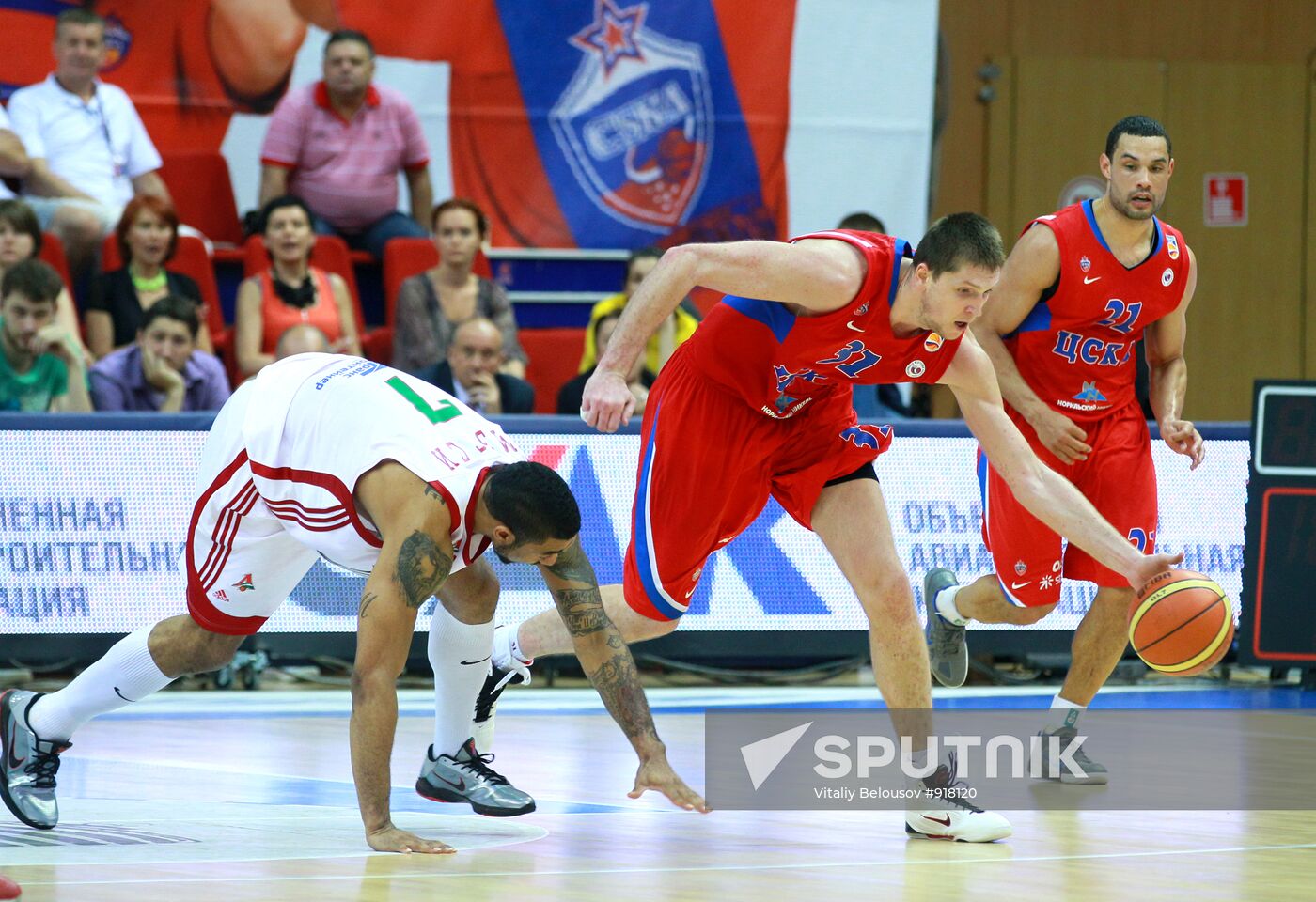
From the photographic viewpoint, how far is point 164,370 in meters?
A: 9.41

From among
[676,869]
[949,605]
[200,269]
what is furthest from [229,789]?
[200,269]

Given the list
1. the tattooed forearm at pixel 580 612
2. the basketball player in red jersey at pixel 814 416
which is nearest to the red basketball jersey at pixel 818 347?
the basketball player in red jersey at pixel 814 416

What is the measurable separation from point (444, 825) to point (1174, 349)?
315 centimetres

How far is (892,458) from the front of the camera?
9430 millimetres

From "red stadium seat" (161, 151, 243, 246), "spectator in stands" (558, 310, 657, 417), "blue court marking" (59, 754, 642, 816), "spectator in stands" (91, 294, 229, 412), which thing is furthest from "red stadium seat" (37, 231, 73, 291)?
"blue court marking" (59, 754, 642, 816)

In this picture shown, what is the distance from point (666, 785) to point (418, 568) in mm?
788

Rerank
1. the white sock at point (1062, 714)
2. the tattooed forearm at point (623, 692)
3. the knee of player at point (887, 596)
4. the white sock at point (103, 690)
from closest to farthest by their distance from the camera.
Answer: the tattooed forearm at point (623, 692), the white sock at point (103, 690), the knee of player at point (887, 596), the white sock at point (1062, 714)

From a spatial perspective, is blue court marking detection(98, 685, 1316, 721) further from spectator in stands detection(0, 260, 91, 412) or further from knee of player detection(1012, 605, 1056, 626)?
spectator in stands detection(0, 260, 91, 412)

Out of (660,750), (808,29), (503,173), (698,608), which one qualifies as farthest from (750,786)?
(808,29)

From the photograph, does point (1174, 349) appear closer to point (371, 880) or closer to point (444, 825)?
point (444, 825)

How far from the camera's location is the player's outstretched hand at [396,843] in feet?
15.0

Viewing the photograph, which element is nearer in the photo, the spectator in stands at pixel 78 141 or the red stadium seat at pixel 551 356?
the spectator in stands at pixel 78 141

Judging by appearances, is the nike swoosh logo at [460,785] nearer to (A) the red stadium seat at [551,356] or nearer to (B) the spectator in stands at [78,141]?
(B) the spectator in stands at [78,141]

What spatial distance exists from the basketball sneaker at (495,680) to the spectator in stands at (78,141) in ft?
17.5
